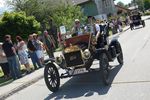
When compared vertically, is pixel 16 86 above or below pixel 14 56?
below

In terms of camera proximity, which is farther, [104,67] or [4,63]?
[4,63]

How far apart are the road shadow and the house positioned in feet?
173

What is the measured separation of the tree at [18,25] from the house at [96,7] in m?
40.3

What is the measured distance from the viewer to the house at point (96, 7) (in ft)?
214

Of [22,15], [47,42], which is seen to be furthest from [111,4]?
[47,42]

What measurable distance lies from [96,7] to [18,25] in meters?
44.5

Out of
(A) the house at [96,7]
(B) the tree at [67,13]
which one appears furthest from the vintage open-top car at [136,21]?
(A) the house at [96,7]

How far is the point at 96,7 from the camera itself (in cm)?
6588

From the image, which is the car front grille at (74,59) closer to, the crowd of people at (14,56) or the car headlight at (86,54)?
the car headlight at (86,54)

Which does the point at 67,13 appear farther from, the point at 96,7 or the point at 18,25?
the point at 96,7

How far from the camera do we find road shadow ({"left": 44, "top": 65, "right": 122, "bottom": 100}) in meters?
9.04

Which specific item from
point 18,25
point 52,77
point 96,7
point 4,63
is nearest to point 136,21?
point 18,25

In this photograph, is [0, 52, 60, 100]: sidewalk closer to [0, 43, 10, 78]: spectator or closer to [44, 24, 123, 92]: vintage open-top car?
[0, 43, 10, 78]: spectator

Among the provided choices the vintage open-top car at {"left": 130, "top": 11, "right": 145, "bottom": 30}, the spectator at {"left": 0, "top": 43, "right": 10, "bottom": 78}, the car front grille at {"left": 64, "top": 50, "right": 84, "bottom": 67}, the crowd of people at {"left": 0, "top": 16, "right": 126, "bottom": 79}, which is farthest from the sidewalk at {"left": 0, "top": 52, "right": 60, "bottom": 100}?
the vintage open-top car at {"left": 130, "top": 11, "right": 145, "bottom": 30}
